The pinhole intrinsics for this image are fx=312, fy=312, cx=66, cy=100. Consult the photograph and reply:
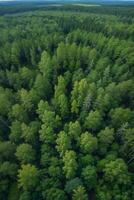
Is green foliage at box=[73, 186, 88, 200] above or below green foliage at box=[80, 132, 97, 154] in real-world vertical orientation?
below

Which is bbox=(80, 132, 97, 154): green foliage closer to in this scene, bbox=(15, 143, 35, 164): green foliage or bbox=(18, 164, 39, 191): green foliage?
bbox=(15, 143, 35, 164): green foliage

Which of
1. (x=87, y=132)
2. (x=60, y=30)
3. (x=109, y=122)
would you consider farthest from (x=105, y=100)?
(x=60, y=30)

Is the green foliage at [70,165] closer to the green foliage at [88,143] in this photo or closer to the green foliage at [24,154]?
the green foliage at [88,143]

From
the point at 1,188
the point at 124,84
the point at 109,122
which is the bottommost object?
the point at 1,188

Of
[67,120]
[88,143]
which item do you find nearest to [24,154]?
[88,143]

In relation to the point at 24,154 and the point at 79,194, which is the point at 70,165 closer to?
the point at 79,194

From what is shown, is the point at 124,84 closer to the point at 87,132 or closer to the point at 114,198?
the point at 87,132

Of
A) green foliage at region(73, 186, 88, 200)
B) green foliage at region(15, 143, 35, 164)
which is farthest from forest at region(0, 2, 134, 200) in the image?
green foliage at region(15, 143, 35, 164)

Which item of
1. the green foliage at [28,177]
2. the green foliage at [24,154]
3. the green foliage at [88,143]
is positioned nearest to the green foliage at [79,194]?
the green foliage at [28,177]
